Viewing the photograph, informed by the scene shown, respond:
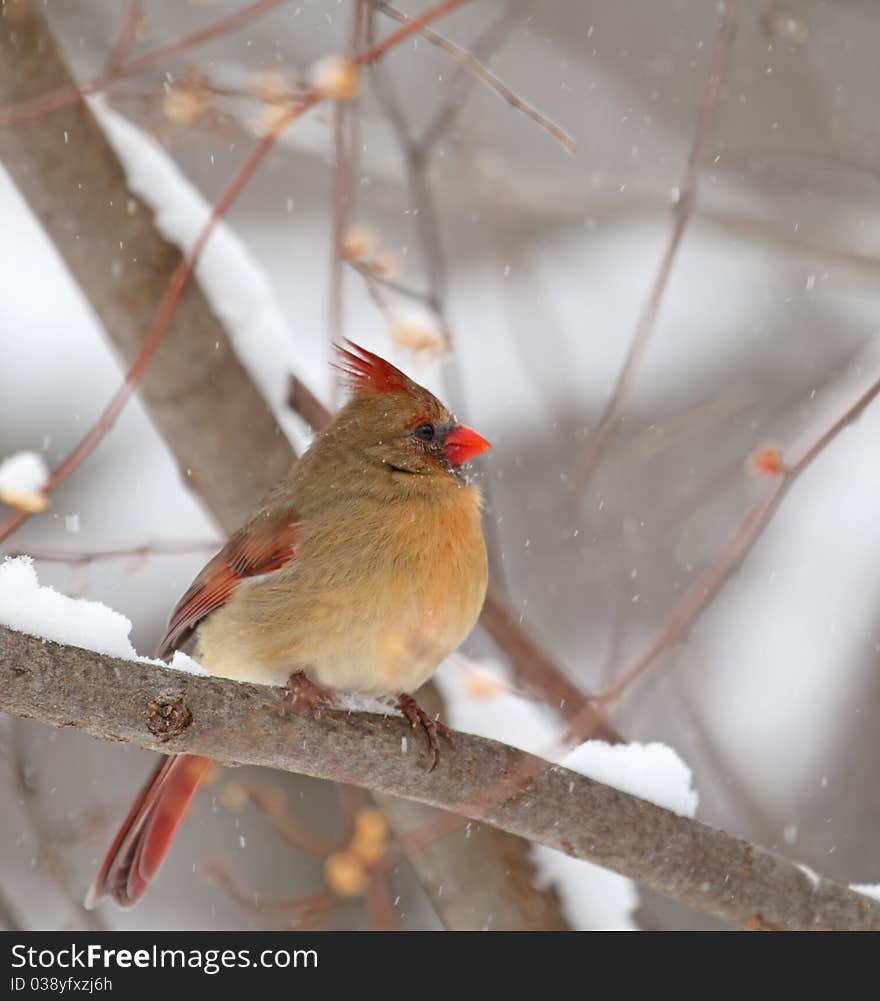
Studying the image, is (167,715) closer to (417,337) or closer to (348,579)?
(348,579)

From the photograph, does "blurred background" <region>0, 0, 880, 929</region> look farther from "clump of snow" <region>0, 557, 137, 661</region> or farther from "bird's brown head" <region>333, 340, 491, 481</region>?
"clump of snow" <region>0, 557, 137, 661</region>

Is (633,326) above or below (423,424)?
above

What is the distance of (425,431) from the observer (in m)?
3.18

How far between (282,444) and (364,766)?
1.27 m

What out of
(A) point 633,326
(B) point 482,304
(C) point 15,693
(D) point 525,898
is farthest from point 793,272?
(C) point 15,693

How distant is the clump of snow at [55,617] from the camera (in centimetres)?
208

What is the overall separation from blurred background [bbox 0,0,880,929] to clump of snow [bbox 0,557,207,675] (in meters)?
2.36

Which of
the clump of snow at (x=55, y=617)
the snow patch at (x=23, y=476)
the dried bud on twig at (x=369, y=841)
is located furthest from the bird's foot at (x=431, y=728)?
the snow patch at (x=23, y=476)

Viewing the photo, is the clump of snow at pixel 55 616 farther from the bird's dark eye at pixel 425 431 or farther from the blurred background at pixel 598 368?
the blurred background at pixel 598 368

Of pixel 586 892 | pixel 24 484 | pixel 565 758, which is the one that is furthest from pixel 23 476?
pixel 586 892

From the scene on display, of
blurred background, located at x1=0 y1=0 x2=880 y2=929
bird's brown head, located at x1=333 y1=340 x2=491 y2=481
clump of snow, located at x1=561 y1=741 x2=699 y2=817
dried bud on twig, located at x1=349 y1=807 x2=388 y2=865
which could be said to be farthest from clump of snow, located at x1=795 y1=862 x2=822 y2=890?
blurred background, located at x1=0 y1=0 x2=880 y2=929
